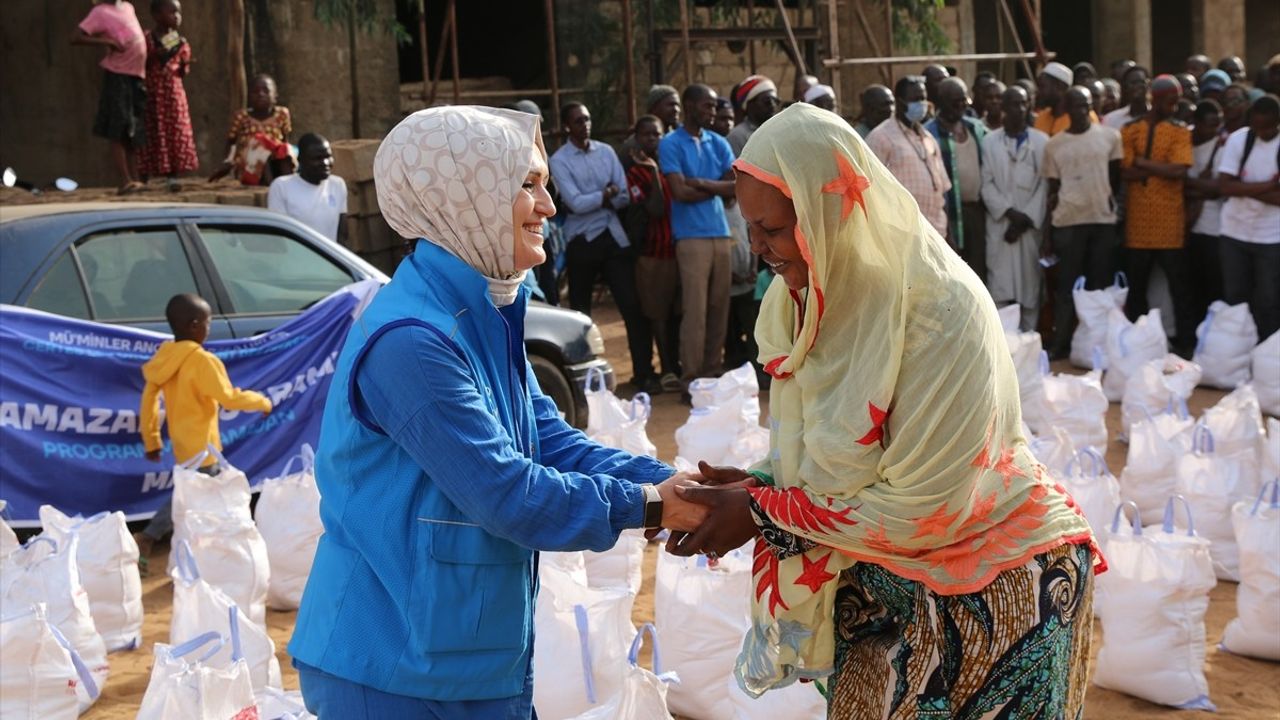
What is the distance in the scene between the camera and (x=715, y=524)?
2.83 m

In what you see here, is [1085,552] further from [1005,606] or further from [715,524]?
[715,524]

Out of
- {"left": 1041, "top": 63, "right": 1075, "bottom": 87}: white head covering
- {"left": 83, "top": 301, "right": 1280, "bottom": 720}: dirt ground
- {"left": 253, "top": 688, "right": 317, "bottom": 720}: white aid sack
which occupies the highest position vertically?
{"left": 1041, "top": 63, "right": 1075, "bottom": 87}: white head covering

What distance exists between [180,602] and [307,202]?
512cm

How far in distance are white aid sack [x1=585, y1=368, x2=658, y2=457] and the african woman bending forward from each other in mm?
3288

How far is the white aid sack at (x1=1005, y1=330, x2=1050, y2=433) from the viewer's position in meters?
7.54

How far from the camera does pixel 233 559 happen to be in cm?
534

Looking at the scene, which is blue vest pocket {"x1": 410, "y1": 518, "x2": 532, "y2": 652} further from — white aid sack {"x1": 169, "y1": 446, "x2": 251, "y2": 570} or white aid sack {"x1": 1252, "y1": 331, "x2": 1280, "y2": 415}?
white aid sack {"x1": 1252, "y1": 331, "x2": 1280, "y2": 415}

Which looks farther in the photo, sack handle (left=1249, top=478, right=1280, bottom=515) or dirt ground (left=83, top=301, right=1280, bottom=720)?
sack handle (left=1249, top=478, right=1280, bottom=515)

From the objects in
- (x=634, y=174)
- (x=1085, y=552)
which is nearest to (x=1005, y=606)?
(x=1085, y=552)

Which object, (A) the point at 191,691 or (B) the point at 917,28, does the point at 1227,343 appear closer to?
(B) the point at 917,28

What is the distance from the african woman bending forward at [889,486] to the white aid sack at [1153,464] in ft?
12.7

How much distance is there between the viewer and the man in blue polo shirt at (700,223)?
31.4 feet

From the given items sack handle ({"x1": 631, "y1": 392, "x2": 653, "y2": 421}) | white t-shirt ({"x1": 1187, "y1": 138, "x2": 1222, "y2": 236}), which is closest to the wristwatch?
sack handle ({"x1": 631, "y1": 392, "x2": 653, "y2": 421})

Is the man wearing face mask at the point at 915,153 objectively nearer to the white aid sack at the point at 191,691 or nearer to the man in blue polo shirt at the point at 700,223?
the man in blue polo shirt at the point at 700,223
